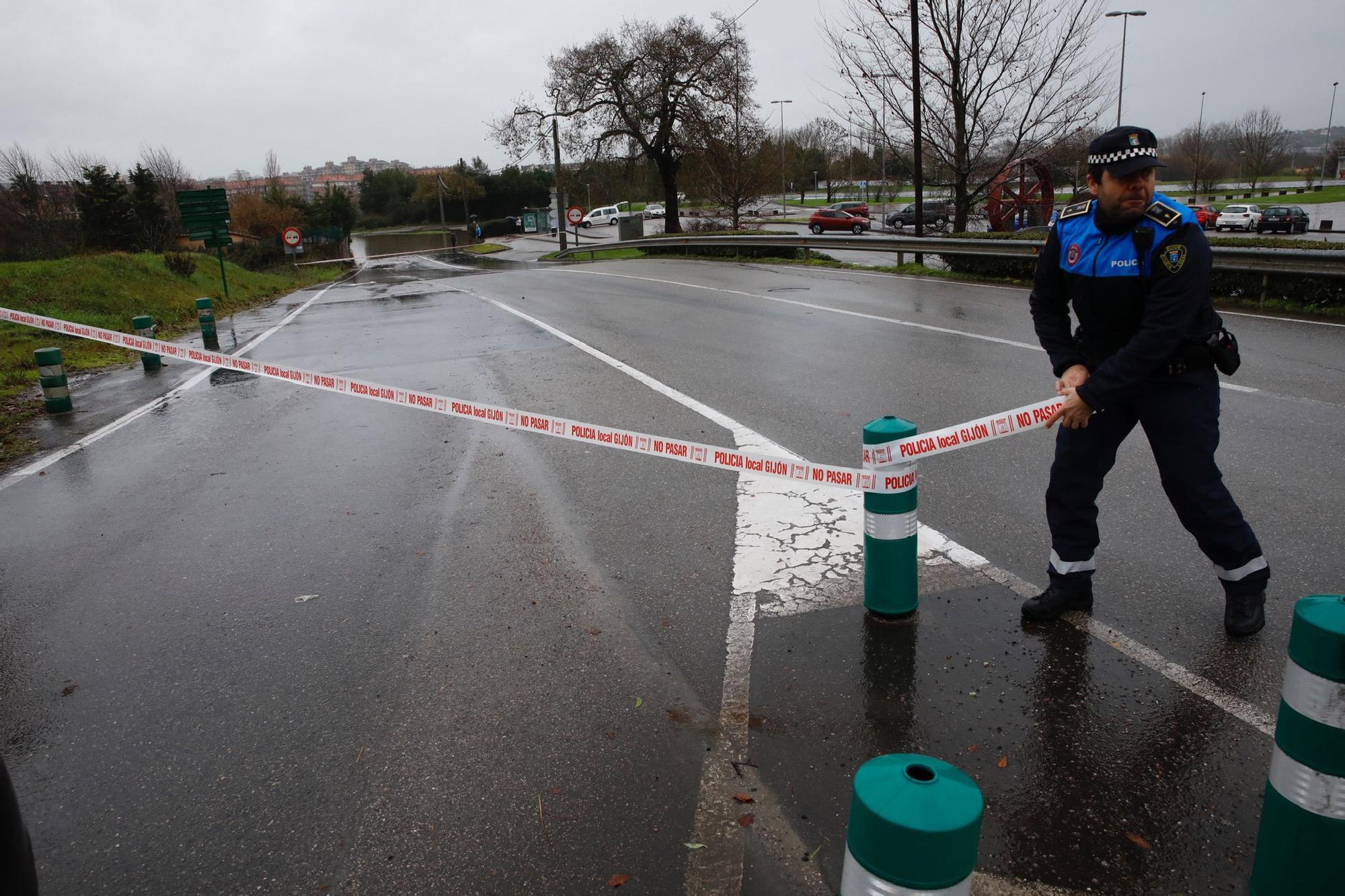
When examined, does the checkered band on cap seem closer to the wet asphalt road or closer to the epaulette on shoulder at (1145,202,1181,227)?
the epaulette on shoulder at (1145,202,1181,227)

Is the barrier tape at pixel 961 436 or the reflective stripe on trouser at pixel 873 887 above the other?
the barrier tape at pixel 961 436

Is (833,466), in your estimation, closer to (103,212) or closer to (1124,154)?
(1124,154)

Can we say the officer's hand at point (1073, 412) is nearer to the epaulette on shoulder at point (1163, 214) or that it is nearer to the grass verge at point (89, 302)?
the epaulette on shoulder at point (1163, 214)

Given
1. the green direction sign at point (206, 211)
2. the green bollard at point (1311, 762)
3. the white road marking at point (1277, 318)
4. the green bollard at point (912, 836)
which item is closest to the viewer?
the green bollard at point (912, 836)

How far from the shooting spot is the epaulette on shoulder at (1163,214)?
3.44m

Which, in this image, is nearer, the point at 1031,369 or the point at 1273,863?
the point at 1273,863

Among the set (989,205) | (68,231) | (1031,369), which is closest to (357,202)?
(68,231)

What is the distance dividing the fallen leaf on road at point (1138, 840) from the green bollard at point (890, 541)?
1.41 metres

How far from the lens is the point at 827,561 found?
4672 mm

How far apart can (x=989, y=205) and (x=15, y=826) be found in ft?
118

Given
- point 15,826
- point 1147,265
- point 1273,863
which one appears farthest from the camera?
point 1147,265

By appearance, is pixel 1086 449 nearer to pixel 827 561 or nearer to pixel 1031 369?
pixel 827 561

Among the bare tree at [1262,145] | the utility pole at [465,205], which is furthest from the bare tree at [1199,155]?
the utility pole at [465,205]

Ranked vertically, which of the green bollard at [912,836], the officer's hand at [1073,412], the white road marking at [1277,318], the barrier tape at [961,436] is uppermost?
the officer's hand at [1073,412]
